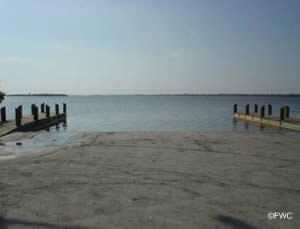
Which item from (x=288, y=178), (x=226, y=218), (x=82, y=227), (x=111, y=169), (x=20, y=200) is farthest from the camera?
(x=111, y=169)

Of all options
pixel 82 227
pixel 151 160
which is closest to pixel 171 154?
pixel 151 160

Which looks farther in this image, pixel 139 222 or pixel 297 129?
pixel 297 129

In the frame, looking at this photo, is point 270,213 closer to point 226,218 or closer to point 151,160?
point 226,218

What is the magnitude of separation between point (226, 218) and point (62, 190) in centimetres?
327

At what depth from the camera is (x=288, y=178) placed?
8.39 metres

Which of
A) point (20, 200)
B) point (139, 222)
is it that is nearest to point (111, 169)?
point (20, 200)

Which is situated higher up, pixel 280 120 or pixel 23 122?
pixel 280 120

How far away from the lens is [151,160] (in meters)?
10.8

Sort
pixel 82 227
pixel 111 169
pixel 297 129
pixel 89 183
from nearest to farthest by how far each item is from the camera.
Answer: pixel 82 227
pixel 89 183
pixel 111 169
pixel 297 129

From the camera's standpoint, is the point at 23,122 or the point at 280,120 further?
the point at 280,120

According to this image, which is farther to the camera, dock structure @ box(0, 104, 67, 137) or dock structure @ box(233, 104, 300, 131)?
dock structure @ box(233, 104, 300, 131)

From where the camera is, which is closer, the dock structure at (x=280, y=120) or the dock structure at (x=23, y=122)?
the dock structure at (x=23, y=122)

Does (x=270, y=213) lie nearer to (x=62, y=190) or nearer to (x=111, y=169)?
(x=62, y=190)

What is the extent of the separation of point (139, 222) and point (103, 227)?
1.75ft
